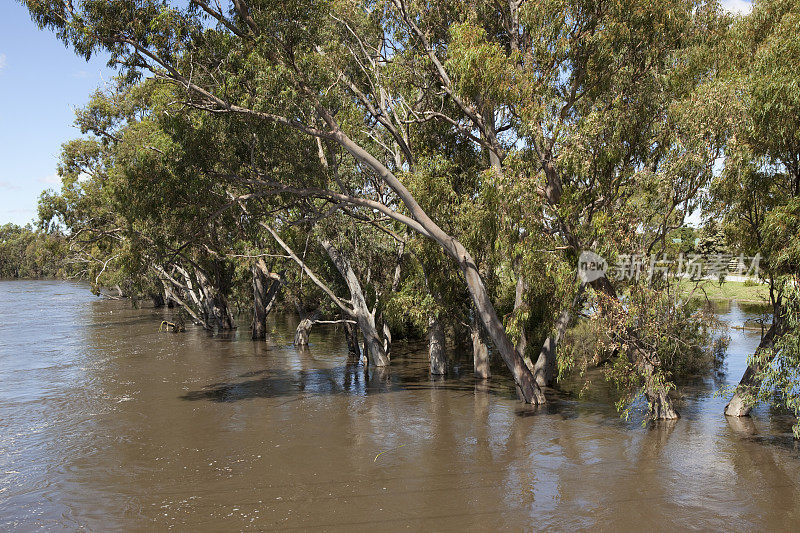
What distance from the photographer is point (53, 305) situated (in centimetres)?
5025

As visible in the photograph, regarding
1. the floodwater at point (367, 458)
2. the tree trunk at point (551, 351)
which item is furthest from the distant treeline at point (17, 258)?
the tree trunk at point (551, 351)

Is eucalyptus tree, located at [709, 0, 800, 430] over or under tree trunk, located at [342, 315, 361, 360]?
over

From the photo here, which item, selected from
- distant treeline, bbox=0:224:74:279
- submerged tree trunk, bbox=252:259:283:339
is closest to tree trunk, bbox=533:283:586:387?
submerged tree trunk, bbox=252:259:283:339

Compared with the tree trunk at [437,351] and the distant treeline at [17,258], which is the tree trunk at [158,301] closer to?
the tree trunk at [437,351]

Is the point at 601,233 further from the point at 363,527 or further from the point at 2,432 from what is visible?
the point at 2,432

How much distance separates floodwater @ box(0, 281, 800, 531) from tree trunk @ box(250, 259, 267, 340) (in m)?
7.65

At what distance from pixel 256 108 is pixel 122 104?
19894mm

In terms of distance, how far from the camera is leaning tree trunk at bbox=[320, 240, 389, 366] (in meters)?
20.1

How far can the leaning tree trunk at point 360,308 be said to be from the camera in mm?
20078

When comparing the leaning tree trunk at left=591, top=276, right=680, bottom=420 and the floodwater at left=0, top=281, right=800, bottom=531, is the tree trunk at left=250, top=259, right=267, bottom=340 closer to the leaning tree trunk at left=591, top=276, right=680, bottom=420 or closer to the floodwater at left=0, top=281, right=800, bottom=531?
the floodwater at left=0, top=281, right=800, bottom=531

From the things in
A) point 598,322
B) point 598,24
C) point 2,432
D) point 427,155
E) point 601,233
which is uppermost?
point 598,24

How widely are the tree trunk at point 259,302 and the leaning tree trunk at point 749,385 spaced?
63.6ft

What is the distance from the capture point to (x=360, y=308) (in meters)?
20.1

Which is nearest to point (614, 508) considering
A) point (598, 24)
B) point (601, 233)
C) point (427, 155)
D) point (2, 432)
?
point (601, 233)
